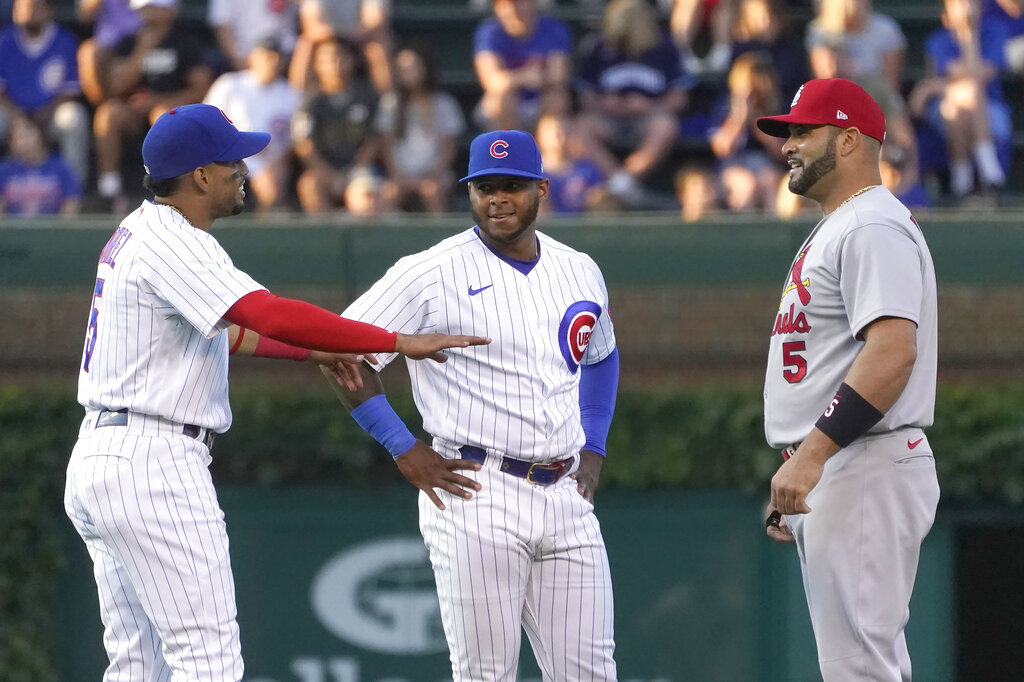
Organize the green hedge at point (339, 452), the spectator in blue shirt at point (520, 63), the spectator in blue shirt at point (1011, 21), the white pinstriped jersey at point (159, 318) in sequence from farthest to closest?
1. the spectator in blue shirt at point (1011, 21)
2. the spectator in blue shirt at point (520, 63)
3. the green hedge at point (339, 452)
4. the white pinstriped jersey at point (159, 318)

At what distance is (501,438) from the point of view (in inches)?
151

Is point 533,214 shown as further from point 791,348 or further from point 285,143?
point 285,143

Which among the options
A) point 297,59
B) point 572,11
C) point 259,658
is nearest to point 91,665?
point 259,658

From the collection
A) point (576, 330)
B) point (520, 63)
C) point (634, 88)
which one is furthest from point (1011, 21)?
point (576, 330)

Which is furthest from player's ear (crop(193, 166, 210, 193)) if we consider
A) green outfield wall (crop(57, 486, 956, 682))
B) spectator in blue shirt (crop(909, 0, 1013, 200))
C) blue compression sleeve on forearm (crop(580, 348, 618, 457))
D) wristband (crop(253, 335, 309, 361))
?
spectator in blue shirt (crop(909, 0, 1013, 200))

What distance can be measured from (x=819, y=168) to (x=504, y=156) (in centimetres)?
88

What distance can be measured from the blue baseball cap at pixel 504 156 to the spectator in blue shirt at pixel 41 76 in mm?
5168

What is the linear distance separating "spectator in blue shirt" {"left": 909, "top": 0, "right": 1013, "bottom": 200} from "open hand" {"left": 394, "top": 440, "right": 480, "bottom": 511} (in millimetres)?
5373

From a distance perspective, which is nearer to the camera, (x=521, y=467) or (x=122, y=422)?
(x=122, y=422)

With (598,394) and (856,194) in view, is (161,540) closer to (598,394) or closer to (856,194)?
(598,394)

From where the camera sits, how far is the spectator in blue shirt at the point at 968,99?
828 centimetres

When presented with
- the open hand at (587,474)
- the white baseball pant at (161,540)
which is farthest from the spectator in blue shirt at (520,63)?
the white baseball pant at (161,540)

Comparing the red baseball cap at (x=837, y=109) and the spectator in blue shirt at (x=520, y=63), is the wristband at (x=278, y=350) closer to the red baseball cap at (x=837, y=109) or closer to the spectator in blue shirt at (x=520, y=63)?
the red baseball cap at (x=837, y=109)

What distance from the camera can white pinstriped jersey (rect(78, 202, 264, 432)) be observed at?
362cm
